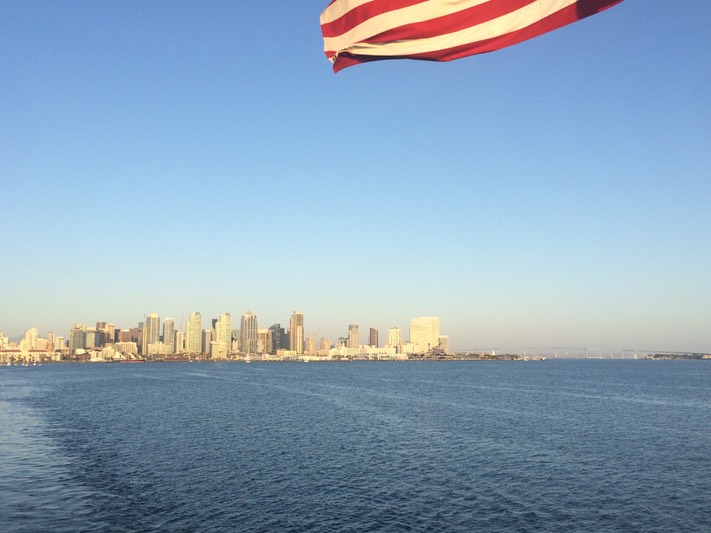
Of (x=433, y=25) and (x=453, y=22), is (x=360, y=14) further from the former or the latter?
(x=453, y=22)

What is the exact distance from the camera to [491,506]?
134 feet

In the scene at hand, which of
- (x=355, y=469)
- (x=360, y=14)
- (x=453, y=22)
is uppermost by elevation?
(x=360, y=14)

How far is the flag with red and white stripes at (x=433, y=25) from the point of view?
10.2 meters

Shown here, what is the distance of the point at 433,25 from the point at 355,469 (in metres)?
47.2

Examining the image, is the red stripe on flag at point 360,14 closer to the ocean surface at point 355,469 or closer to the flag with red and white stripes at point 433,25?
the flag with red and white stripes at point 433,25

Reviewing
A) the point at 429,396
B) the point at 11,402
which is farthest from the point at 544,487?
the point at 11,402

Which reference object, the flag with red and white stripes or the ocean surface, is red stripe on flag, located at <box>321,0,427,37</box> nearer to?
the flag with red and white stripes

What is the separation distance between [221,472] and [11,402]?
83329 millimetres

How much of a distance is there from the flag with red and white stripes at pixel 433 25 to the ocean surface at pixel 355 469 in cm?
3244

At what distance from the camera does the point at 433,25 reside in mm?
11281

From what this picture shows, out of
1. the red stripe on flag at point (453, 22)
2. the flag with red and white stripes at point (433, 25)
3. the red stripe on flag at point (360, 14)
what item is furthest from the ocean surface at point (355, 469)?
the red stripe on flag at point (453, 22)

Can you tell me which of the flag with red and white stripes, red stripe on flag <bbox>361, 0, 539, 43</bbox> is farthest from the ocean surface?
red stripe on flag <bbox>361, 0, 539, 43</bbox>

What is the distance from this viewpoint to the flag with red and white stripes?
10180mm

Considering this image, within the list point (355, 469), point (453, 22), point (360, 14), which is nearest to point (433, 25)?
point (453, 22)
